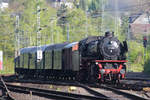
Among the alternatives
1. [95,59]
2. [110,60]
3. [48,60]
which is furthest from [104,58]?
[48,60]

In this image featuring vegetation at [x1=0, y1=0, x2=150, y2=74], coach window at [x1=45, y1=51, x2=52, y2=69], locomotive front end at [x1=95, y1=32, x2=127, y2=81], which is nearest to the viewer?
locomotive front end at [x1=95, y1=32, x2=127, y2=81]

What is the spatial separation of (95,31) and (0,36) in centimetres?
1550

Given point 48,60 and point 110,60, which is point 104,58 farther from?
point 48,60

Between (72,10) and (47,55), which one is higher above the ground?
(72,10)

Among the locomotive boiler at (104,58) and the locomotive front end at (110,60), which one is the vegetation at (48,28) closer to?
the locomotive boiler at (104,58)

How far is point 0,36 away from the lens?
52.7 meters

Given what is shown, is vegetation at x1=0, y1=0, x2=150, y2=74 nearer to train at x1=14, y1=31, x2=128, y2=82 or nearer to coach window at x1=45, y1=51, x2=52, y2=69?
coach window at x1=45, y1=51, x2=52, y2=69

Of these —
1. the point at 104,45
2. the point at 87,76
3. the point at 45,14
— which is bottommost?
the point at 87,76

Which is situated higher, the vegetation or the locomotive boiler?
the vegetation

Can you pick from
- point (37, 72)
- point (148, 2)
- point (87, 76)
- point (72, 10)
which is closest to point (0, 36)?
Result: point (72, 10)

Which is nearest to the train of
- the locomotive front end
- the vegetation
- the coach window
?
the locomotive front end

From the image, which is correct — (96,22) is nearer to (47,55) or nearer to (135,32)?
(135,32)

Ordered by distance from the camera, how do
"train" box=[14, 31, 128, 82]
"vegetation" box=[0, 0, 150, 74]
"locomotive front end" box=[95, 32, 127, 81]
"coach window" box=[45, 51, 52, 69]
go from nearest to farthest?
"locomotive front end" box=[95, 32, 127, 81]
"train" box=[14, 31, 128, 82]
"coach window" box=[45, 51, 52, 69]
"vegetation" box=[0, 0, 150, 74]

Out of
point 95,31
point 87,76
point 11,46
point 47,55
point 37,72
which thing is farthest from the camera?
point 95,31
